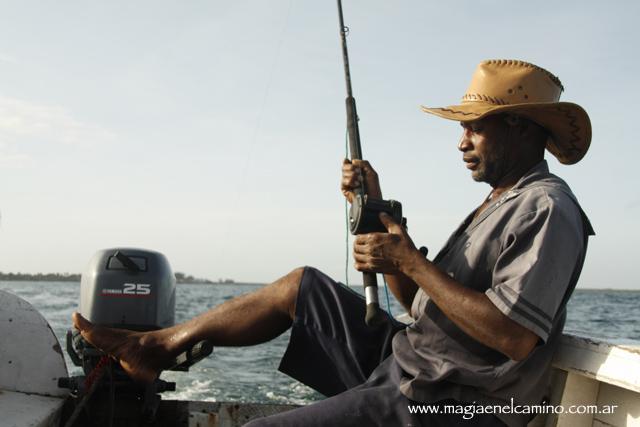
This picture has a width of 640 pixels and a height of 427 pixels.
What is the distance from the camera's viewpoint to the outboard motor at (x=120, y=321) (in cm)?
324

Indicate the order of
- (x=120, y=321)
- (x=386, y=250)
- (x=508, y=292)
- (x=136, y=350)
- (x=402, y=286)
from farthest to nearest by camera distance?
(x=120, y=321) → (x=136, y=350) → (x=402, y=286) → (x=386, y=250) → (x=508, y=292)

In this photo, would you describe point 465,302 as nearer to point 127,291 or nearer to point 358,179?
point 358,179

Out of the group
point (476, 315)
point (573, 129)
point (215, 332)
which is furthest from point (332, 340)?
point (573, 129)

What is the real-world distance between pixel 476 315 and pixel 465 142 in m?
0.79

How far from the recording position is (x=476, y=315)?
218 centimetres

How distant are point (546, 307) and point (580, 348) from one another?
0.51m

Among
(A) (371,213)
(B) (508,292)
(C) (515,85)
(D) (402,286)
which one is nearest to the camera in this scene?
Result: (B) (508,292)

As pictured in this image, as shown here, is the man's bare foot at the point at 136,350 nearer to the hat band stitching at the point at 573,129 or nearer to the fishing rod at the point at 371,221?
the fishing rod at the point at 371,221

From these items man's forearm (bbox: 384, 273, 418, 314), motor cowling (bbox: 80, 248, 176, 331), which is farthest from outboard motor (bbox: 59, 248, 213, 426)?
man's forearm (bbox: 384, 273, 418, 314)

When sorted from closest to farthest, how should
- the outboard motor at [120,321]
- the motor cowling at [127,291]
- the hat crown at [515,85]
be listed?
the hat crown at [515,85] < the outboard motor at [120,321] < the motor cowling at [127,291]

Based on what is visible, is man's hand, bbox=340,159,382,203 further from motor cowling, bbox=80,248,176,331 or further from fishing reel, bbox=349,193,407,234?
motor cowling, bbox=80,248,176,331

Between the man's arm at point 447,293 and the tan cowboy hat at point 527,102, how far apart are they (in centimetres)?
56

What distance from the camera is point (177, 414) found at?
359 centimetres

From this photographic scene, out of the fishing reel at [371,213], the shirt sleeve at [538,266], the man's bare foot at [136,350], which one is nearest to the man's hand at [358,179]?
the fishing reel at [371,213]
